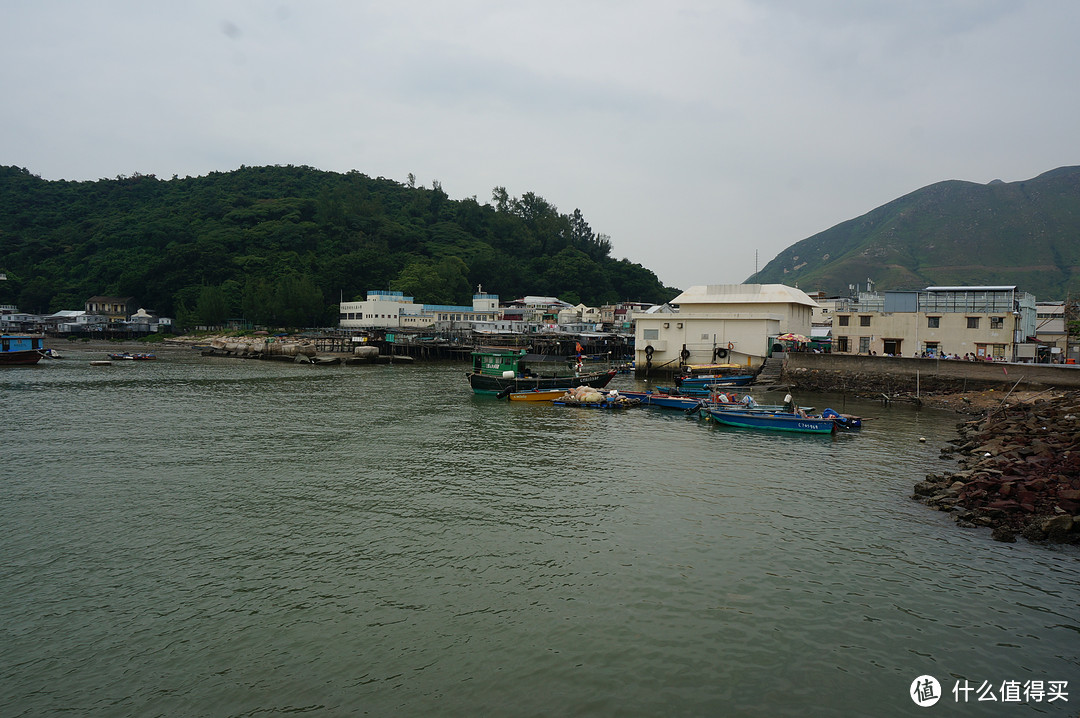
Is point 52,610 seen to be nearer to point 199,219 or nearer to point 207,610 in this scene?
point 207,610

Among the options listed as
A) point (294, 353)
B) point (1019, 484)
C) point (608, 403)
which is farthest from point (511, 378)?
point (294, 353)

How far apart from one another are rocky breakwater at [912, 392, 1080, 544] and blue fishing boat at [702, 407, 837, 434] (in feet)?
15.6

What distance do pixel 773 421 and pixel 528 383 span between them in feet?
51.6

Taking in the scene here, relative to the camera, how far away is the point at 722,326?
4669 centimetres

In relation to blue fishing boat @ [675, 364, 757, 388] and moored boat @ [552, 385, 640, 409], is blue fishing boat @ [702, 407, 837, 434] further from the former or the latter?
blue fishing boat @ [675, 364, 757, 388]

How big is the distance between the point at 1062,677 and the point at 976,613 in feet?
5.95

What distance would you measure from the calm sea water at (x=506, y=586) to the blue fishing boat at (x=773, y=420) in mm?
2904

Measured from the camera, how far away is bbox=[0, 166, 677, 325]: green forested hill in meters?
109

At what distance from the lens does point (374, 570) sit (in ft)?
39.6

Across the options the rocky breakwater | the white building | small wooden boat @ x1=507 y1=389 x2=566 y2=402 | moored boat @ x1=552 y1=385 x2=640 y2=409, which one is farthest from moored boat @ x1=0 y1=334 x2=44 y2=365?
the rocky breakwater

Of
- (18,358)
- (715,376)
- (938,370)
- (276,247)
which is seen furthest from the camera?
(276,247)

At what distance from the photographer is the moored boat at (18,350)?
183ft

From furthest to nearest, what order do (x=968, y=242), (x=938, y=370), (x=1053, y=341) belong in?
1. (x=968, y=242)
2. (x=1053, y=341)
3. (x=938, y=370)

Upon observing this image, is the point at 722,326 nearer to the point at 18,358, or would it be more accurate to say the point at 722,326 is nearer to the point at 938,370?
the point at 938,370
